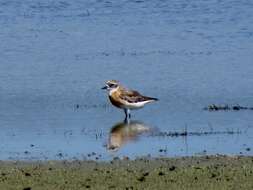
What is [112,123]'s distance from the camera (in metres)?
16.1

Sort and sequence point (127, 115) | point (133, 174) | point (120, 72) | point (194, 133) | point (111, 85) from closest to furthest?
point (133, 174) → point (194, 133) → point (127, 115) → point (111, 85) → point (120, 72)

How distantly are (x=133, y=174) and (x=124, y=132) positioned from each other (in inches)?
140

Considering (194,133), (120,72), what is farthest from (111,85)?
(120,72)

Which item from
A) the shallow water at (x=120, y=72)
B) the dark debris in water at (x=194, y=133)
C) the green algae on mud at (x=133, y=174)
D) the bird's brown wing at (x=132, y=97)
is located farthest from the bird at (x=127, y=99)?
the green algae on mud at (x=133, y=174)

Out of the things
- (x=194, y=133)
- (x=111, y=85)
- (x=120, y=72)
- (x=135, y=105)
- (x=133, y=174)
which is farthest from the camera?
(x=120, y=72)

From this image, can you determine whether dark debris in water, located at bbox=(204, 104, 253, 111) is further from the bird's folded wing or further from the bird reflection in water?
the bird reflection in water

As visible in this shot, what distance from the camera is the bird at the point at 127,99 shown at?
55.8 ft

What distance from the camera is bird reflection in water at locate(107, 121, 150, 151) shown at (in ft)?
47.7

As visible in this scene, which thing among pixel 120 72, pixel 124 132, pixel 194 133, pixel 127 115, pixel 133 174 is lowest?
pixel 120 72

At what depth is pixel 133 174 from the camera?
11953mm

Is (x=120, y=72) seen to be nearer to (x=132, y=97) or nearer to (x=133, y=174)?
(x=132, y=97)

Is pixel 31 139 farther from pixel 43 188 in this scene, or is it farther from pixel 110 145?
pixel 43 188

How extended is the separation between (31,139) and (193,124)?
2.37m

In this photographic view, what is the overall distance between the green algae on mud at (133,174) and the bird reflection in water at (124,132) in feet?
4.64
